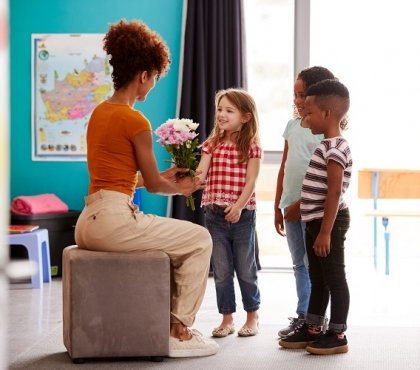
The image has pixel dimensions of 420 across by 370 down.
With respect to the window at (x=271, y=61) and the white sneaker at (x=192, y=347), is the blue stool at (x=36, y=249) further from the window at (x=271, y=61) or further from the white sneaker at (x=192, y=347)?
the white sneaker at (x=192, y=347)

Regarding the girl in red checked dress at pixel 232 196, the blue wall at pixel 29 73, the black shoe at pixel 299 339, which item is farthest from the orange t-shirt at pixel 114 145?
the blue wall at pixel 29 73

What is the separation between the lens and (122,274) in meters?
2.56

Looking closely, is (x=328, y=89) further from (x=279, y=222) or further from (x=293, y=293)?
(x=293, y=293)

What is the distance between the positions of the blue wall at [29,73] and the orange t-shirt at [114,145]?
2.82 meters

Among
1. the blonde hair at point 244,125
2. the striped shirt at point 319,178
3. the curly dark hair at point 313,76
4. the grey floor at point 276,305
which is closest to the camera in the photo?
the striped shirt at point 319,178

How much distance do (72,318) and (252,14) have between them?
406cm

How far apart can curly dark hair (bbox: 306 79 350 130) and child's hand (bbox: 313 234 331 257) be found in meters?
0.45

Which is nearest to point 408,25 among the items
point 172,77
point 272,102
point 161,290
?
point 272,102

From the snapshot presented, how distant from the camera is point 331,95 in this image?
8.91 ft

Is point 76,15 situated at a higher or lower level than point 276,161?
higher

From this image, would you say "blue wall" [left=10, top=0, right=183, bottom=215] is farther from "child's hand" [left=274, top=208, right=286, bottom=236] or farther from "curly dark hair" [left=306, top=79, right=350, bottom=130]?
"curly dark hair" [left=306, top=79, right=350, bottom=130]

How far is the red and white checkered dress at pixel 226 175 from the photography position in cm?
304

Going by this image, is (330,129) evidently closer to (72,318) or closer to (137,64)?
(137,64)

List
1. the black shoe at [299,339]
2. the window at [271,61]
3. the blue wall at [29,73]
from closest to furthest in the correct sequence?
the black shoe at [299,339] < the blue wall at [29,73] < the window at [271,61]
